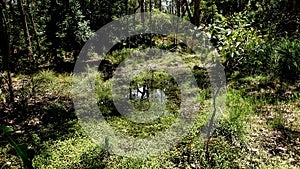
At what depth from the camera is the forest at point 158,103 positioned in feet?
12.2

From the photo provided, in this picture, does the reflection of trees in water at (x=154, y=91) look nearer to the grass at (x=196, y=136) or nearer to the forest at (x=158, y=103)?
the forest at (x=158, y=103)

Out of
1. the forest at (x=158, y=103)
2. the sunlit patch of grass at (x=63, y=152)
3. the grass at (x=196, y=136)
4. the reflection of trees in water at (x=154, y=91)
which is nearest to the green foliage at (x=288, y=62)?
the forest at (x=158, y=103)

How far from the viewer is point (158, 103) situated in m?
6.09

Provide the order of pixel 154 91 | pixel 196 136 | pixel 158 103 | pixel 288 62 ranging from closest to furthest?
pixel 196 136 < pixel 158 103 < pixel 288 62 < pixel 154 91

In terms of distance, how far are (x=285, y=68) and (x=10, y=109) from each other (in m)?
7.14

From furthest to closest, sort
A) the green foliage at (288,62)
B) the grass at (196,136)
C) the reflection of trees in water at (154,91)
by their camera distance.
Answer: the green foliage at (288,62) → the reflection of trees in water at (154,91) → the grass at (196,136)

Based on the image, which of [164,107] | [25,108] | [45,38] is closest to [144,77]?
[164,107]

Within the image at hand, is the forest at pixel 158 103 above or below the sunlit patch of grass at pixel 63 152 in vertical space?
above

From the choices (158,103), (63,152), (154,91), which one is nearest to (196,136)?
(158,103)

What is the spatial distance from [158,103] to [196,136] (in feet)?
6.28

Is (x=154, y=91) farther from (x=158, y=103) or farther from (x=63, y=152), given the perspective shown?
(x=63, y=152)

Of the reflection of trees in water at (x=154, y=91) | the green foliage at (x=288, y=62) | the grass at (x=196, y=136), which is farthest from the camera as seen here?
the green foliage at (x=288, y=62)

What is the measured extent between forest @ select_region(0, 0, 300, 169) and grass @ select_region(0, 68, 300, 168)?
0.06 ft

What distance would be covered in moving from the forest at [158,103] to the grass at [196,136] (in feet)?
0.06
